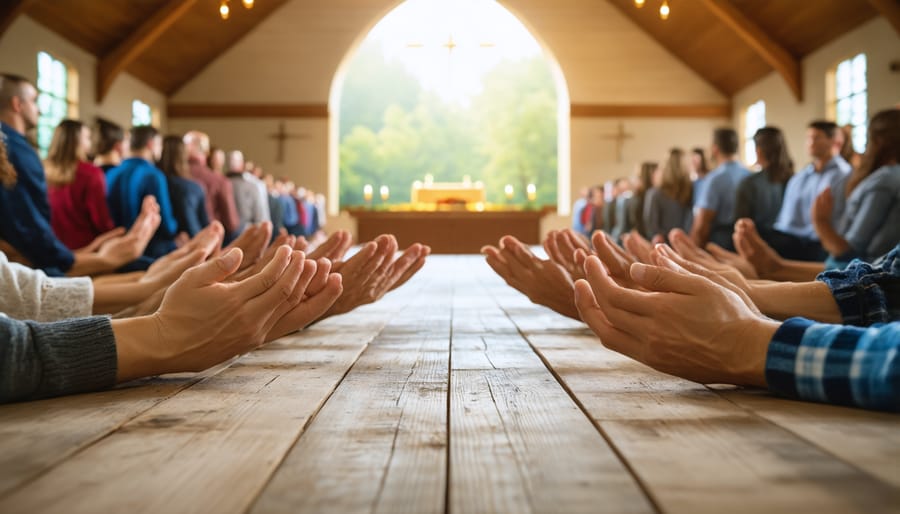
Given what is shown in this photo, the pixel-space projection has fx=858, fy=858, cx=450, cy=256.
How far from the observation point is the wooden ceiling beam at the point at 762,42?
488 inches

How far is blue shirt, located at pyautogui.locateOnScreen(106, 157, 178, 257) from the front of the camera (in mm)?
4621

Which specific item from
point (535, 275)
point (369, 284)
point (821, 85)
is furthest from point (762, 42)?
point (369, 284)

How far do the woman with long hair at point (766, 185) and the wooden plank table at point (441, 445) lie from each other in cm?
416

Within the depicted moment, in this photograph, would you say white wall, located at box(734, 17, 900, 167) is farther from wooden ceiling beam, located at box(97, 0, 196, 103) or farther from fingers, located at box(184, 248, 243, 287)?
fingers, located at box(184, 248, 243, 287)

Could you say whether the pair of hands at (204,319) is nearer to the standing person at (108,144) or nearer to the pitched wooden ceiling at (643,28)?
the standing person at (108,144)

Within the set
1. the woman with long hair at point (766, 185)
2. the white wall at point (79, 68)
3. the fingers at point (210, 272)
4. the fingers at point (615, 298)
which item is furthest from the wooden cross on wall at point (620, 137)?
the fingers at point (210, 272)

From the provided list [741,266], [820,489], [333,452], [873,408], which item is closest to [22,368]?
[333,452]

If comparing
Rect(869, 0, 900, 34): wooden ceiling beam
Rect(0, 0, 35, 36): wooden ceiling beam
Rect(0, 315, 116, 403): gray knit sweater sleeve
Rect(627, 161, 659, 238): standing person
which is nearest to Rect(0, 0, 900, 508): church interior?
Rect(0, 315, 116, 403): gray knit sweater sleeve

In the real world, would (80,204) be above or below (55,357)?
above

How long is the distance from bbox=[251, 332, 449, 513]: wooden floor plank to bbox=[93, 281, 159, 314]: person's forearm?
1.12 meters

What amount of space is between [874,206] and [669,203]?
368cm

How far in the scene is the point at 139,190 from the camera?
4.65m

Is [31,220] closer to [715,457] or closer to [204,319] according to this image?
[204,319]

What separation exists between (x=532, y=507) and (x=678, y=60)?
1650cm
